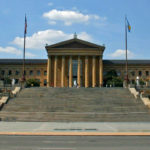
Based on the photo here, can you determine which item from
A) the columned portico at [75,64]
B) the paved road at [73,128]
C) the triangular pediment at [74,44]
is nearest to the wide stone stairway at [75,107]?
the paved road at [73,128]

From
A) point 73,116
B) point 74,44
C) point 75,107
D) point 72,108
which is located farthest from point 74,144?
point 74,44

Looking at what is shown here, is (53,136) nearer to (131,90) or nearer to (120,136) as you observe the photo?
(120,136)

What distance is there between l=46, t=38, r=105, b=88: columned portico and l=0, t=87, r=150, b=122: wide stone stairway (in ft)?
121

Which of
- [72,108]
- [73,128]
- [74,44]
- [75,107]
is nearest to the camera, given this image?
[73,128]

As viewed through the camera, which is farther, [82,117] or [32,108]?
[32,108]

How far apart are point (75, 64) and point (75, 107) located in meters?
50.3

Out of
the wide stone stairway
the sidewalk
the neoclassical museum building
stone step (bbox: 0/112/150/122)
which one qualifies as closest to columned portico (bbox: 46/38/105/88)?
the neoclassical museum building

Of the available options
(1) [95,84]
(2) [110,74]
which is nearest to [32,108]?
(1) [95,84]

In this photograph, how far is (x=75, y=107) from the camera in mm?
29688

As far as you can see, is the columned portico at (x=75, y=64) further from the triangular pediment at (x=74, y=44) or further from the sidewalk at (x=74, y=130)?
the sidewalk at (x=74, y=130)

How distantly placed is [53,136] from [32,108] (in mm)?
14671

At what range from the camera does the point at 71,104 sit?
30906 mm

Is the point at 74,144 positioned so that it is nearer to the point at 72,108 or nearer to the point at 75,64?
the point at 72,108

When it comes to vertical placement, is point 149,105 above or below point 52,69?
below
